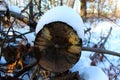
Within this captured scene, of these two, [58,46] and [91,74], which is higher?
[58,46]

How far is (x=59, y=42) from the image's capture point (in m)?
2.20

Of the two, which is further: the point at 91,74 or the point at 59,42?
the point at 91,74

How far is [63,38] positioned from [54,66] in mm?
192

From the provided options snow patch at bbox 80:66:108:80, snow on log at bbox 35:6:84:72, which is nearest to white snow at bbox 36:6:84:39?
snow on log at bbox 35:6:84:72

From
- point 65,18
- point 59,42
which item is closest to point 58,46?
point 59,42

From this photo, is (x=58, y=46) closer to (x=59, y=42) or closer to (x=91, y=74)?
(x=59, y=42)

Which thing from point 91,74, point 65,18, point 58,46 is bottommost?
point 91,74

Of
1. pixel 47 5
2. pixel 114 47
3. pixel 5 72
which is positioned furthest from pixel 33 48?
pixel 114 47

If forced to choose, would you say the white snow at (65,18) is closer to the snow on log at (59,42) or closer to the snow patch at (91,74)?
the snow on log at (59,42)

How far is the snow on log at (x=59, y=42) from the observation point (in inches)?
85.9

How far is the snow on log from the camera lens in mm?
2182

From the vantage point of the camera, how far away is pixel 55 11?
7.57 ft

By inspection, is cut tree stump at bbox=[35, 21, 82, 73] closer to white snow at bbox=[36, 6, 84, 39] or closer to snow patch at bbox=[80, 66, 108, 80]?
white snow at bbox=[36, 6, 84, 39]

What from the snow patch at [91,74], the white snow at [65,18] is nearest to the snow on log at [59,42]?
the white snow at [65,18]
